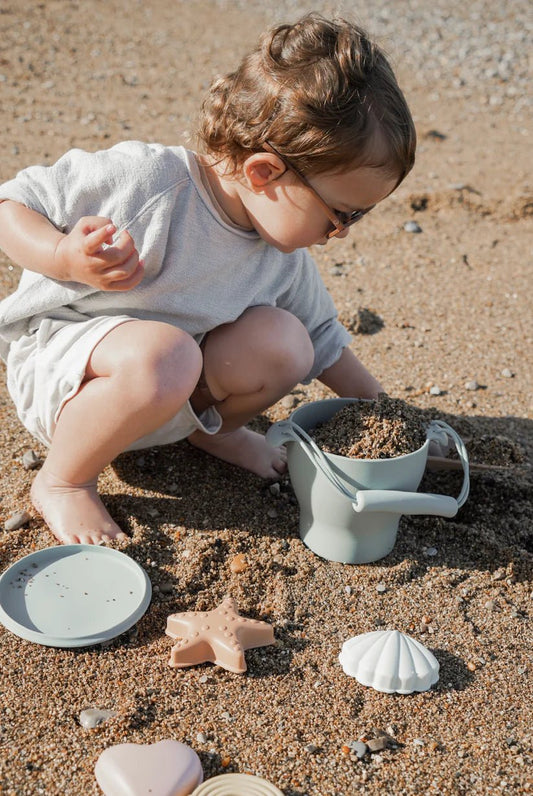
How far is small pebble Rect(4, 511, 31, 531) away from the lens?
2.34 metres

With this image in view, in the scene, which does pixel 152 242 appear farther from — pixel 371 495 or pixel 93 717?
pixel 93 717

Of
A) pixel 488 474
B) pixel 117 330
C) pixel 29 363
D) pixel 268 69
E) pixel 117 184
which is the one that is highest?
pixel 268 69

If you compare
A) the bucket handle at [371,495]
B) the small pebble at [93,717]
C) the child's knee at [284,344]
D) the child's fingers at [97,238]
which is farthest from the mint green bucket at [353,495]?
the small pebble at [93,717]

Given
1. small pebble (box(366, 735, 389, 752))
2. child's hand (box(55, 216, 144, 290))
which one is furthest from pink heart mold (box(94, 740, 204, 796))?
child's hand (box(55, 216, 144, 290))

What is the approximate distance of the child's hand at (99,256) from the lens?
2.00 meters

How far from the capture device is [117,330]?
7.31ft

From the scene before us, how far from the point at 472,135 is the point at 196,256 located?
4.38 meters

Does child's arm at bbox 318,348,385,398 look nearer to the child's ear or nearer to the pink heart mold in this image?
the child's ear

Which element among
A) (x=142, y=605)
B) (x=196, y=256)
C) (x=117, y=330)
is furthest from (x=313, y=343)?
(x=142, y=605)

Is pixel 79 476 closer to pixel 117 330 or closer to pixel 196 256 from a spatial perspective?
pixel 117 330

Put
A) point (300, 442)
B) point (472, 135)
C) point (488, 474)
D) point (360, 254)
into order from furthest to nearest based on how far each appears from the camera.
A: point (472, 135), point (360, 254), point (488, 474), point (300, 442)

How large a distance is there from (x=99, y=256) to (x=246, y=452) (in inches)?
36.9

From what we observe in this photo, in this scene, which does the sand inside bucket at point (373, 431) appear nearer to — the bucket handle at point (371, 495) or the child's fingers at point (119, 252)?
the bucket handle at point (371, 495)

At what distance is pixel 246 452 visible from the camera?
2.71 meters
